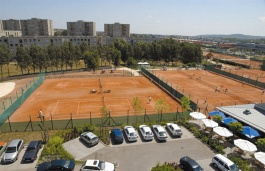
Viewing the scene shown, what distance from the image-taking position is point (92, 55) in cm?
6725

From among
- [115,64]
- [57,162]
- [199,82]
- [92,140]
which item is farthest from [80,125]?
[115,64]

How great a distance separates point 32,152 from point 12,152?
179 cm

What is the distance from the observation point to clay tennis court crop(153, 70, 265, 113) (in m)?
37.3

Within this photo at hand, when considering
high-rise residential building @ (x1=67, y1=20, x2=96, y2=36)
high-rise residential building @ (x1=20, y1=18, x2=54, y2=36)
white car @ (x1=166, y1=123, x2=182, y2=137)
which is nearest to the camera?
white car @ (x1=166, y1=123, x2=182, y2=137)

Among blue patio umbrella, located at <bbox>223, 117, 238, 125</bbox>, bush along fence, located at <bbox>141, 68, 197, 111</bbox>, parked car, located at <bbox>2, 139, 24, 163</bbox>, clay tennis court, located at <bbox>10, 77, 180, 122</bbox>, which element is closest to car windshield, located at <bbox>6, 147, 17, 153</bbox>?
parked car, located at <bbox>2, 139, 24, 163</bbox>

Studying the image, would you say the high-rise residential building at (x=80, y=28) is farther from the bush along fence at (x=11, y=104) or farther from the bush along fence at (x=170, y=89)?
the bush along fence at (x=11, y=104)

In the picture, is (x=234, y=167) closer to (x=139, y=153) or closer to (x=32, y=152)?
(x=139, y=153)

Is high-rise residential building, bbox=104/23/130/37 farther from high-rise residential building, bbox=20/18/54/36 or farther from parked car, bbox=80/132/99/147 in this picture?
parked car, bbox=80/132/99/147

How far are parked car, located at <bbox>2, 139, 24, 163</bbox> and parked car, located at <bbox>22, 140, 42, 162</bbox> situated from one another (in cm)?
81

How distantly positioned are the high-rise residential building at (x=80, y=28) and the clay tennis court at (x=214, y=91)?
10852 cm

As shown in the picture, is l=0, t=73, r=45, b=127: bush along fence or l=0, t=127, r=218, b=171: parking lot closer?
l=0, t=127, r=218, b=171: parking lot

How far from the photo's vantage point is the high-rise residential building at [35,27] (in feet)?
456

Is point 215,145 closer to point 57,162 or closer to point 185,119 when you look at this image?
point 185,119

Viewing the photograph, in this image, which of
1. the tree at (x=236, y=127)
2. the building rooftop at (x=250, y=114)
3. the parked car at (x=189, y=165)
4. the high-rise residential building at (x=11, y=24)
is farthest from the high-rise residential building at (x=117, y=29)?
the parked car at (x=189, y=165)
